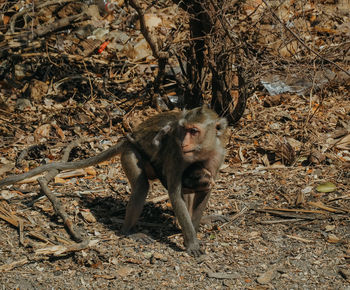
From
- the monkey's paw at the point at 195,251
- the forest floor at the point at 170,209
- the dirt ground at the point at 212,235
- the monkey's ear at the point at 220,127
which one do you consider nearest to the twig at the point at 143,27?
the forest floor at the point at 170,209

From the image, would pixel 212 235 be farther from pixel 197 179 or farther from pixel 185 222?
pixel 197 179

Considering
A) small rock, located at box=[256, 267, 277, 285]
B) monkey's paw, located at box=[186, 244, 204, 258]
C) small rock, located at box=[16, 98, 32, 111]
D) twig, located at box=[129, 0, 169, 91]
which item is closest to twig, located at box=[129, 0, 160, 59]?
twig, located at box=[129, 0, 169, 91]

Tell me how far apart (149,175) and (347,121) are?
163 inches

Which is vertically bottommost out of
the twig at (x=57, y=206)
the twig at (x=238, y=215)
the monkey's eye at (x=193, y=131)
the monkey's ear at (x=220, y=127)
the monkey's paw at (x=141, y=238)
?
the twig at (x=238, y=215)

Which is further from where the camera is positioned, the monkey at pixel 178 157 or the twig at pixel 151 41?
the twig at pixel 151 41

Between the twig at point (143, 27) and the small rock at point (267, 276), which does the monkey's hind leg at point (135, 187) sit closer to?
the small rock at point (267, 276)

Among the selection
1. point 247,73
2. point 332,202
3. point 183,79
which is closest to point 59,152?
point 183,79

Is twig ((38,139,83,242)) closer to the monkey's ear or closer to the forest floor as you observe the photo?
the forest floor

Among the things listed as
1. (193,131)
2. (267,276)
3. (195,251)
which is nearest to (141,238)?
(195,251)

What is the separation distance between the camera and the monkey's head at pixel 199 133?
5.36 meters

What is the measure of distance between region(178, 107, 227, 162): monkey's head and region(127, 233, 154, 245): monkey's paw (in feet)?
3.55

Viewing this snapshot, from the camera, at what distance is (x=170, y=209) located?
6652 millimetres

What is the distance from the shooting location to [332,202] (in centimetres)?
641

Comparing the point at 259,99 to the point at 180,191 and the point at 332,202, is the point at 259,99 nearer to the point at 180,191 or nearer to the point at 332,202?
the point at 332,202
